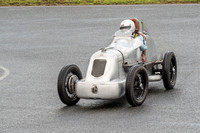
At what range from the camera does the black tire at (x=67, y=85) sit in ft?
35.4

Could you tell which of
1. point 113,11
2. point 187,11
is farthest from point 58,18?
point 187,11

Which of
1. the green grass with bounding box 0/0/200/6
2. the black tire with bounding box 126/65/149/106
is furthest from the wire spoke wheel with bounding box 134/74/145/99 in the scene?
the green grass with bounding box 0/0/200/6

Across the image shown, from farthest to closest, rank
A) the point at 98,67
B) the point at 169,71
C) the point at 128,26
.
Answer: the point at 169,71, the point at 128,26, the point at 98,67

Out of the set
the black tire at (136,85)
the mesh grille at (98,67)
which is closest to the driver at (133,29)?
the black tire at (136,85)

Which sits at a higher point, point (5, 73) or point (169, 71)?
point (169, 71)

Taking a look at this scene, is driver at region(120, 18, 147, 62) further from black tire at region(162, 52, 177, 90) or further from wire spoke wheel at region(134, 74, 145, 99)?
wire spoke wheel at region(134, 74, 145, 99)

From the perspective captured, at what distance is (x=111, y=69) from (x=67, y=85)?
95 centimetres

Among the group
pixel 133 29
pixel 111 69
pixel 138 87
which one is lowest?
pixel 138 87

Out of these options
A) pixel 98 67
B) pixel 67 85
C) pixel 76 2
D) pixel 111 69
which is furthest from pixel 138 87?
pixel 76 2

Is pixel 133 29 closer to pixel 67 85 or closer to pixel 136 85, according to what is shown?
pixel 136 85

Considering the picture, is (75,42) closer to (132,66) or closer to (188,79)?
(188,79)

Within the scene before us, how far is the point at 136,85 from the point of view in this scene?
1074 centimetres

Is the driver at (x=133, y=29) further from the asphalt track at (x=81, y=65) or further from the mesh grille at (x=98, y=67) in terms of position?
the mesh grille at (x=98, y=67)

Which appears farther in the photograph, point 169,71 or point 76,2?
point 76,2
